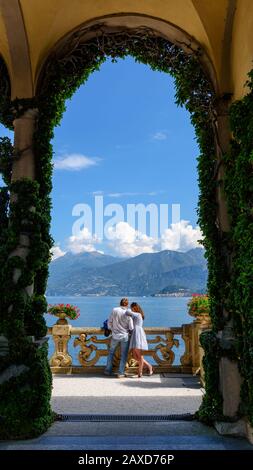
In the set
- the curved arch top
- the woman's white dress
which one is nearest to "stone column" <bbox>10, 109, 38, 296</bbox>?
the curved arch top

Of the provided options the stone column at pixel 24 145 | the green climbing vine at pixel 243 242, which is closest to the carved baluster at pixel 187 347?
the green climbing vine at pixel 243 242

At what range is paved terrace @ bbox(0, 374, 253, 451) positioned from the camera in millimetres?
3715

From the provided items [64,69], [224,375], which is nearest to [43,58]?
[64,69]

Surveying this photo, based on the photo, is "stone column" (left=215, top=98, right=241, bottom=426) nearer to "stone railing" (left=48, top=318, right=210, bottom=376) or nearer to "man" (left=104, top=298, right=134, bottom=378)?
"man" (left=104, top=298, right=134, bottom=378)

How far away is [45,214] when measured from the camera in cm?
481

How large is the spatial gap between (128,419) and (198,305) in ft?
11.2

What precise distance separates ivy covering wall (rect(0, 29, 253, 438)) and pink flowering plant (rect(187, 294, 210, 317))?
3.21 m

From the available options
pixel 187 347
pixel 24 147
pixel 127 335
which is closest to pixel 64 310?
pixel 127 335

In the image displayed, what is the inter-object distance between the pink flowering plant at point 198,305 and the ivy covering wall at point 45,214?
3.21 meters

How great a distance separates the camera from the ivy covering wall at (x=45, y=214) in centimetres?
419

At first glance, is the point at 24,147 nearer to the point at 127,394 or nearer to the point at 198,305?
the point at 127,394
